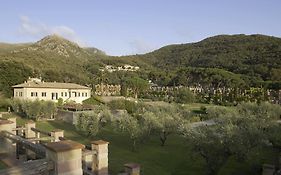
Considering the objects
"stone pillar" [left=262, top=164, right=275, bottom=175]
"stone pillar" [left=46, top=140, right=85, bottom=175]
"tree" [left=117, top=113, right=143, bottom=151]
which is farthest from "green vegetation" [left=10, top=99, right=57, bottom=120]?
"stone pillar" [left=46, top=140, right=85, bottom=175]

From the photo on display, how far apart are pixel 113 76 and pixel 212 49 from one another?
166 feet

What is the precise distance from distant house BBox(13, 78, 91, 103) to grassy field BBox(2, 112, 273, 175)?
23.8 m

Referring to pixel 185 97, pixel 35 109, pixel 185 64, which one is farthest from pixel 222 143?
pixel 185 64

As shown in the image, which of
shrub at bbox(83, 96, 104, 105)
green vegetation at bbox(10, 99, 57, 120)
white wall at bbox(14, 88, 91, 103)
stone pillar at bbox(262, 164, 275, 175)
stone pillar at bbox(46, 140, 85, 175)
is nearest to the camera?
stone pillar at bbox(46, 140, 85, 175)

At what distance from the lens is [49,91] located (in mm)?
49094

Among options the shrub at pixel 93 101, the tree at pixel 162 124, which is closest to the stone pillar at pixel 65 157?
the tree at pixel 162 124

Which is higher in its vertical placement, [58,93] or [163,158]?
[58,93]

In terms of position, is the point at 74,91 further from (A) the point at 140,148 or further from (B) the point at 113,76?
(B) the point at 113,76

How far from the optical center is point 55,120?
3631 centimetres

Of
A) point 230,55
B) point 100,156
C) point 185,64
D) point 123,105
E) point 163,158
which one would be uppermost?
point 230,55

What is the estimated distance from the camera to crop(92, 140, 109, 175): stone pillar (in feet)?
27.2

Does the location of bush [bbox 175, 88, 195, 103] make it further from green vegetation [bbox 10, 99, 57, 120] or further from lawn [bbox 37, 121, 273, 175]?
lawn [bbox 37, 121, 273, 175]

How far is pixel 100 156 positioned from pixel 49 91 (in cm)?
4269

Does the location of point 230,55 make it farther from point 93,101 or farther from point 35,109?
point 35,109
